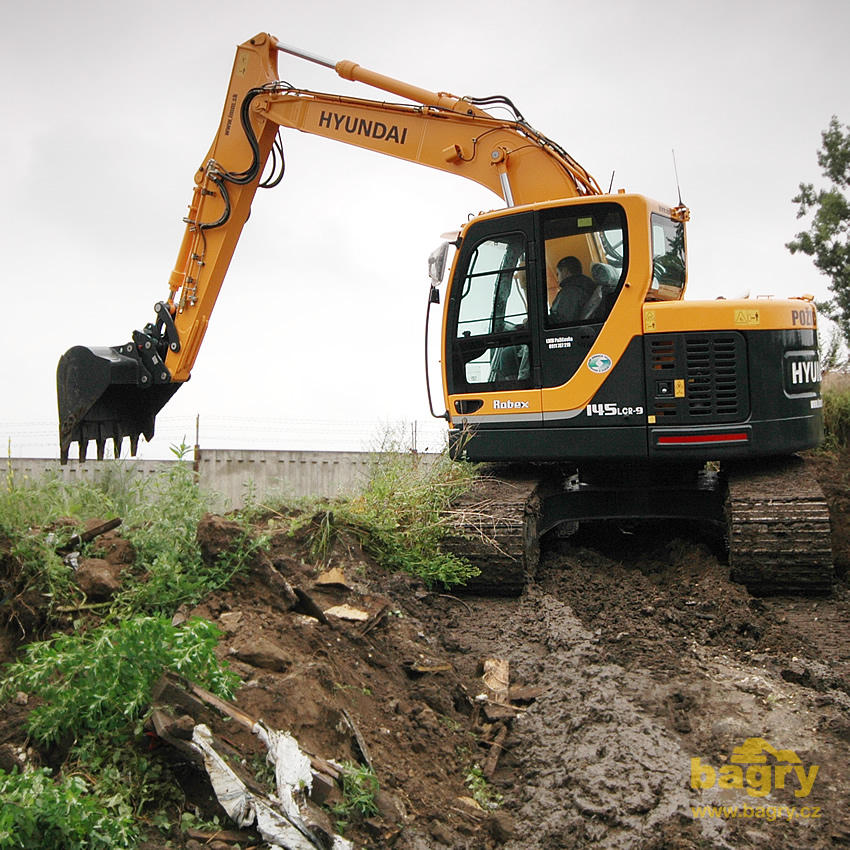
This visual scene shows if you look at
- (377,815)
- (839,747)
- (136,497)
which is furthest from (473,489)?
(377,815)

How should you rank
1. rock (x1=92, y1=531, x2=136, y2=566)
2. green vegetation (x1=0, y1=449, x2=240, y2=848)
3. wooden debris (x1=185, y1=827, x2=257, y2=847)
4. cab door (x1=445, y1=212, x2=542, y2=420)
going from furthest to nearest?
cab door (x1=445, y1=212, x2=542, y2=420) < rock (x1=92, y1=531, x2=136, y2=566) < wooden debris (x1=185, y1=827, x2=257, y2=847) < green vegetation (x1=0, y1=449, x2=240, y2=848)

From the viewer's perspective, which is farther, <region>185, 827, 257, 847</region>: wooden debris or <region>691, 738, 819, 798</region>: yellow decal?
<region>691, 738, 819, 798</region>: yellow decal

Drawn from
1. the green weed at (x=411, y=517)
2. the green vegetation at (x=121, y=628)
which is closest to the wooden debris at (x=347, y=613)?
the green vegetation at (x=121, y=628)

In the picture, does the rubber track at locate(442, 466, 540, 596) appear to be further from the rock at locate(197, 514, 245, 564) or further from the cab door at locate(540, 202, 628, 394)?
the rock at locate(197, 514, 245, 564)

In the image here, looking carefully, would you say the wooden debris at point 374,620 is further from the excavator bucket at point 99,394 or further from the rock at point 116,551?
the excavator bucket at point 99,394

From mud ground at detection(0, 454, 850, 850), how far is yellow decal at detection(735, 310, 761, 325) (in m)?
1.86

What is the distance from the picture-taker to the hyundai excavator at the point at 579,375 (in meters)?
6.62

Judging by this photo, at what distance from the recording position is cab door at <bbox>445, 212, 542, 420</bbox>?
6969 mm

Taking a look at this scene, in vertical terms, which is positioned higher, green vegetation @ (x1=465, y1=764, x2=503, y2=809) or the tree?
the tree

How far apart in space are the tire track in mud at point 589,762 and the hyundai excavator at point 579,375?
1.60 metres

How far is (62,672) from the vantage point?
11.2 ft

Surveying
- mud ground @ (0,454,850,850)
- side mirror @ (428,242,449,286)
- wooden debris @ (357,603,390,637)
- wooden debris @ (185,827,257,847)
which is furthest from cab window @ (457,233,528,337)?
wooden debris @ (185,827,257,847)

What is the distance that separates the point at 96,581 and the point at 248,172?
207 inches

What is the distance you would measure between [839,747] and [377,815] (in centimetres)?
215
